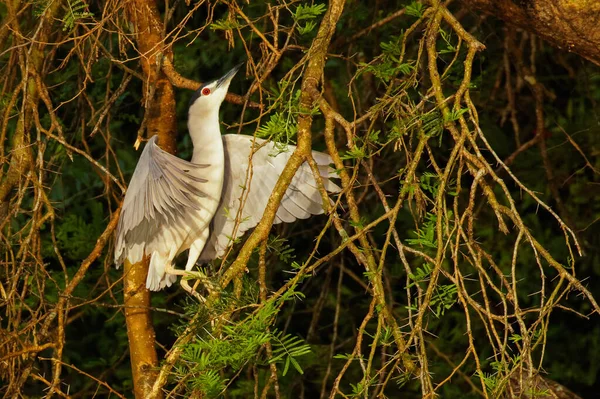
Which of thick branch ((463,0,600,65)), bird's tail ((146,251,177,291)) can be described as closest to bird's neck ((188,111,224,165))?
bird's tail ((146,251,177,291))

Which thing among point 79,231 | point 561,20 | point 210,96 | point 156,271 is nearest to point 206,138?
point 210,96

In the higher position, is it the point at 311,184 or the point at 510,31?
the point at 510,31

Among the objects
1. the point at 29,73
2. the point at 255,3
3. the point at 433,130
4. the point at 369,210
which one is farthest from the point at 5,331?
the point at 369,210

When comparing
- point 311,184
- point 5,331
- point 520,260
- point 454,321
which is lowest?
point 454,321

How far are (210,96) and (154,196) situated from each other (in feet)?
1.57

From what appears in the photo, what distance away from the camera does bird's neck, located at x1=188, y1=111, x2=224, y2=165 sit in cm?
255

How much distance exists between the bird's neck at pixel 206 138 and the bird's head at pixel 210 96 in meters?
0.01

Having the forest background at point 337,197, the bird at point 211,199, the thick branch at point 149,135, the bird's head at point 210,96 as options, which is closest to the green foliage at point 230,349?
the forest background at point 337,197

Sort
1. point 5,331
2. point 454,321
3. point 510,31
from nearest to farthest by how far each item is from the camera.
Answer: point 5,331
point 510,31
point 454,321

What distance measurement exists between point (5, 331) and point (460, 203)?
1.80 metres

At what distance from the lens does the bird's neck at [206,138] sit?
255 centimetres

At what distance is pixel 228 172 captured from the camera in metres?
2.69

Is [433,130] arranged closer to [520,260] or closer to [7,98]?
[7,98]

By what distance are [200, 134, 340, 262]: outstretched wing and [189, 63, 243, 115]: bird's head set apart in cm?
9
